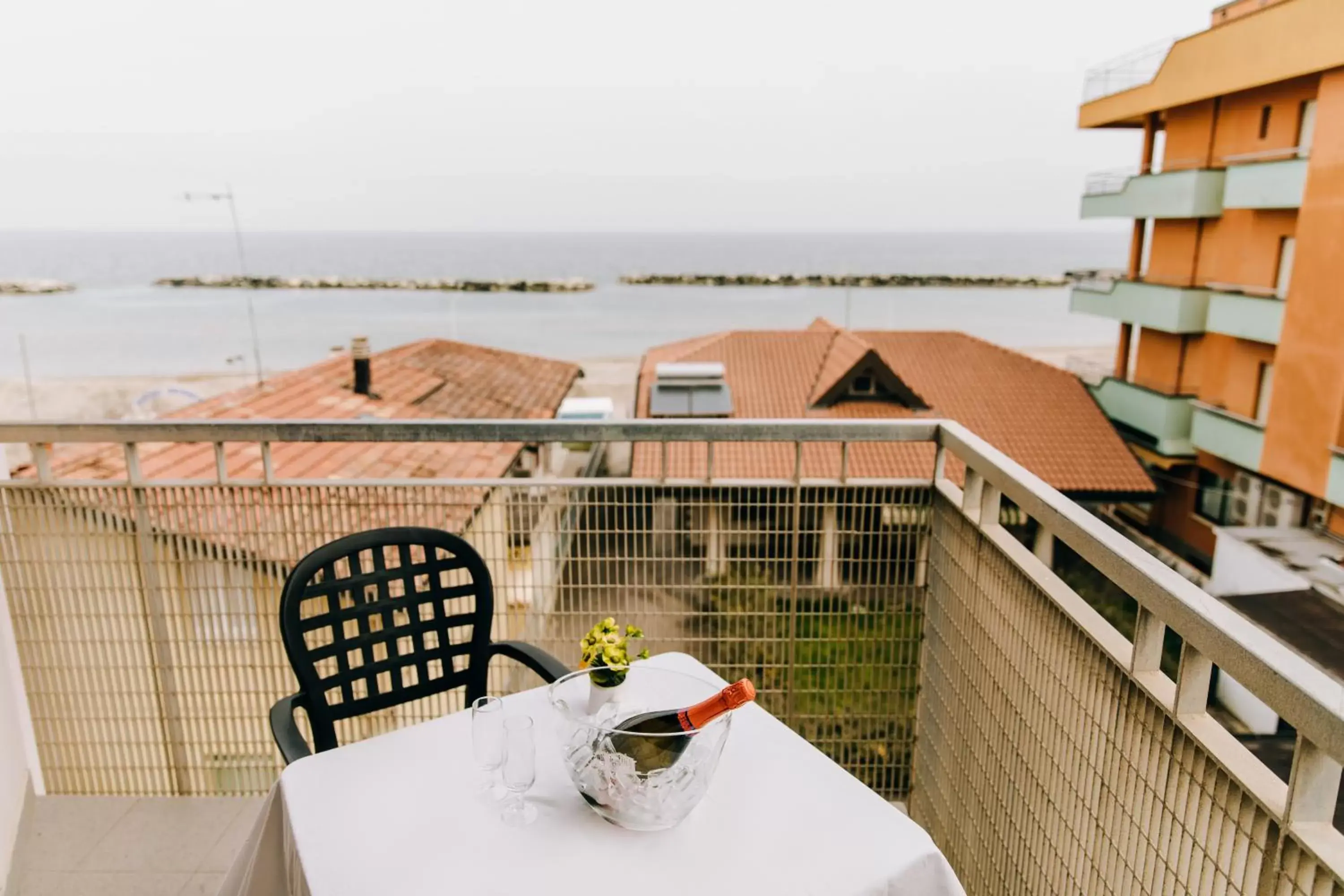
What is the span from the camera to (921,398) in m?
15.9

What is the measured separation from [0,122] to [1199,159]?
19.1 meters

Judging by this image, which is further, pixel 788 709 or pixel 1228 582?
pixel 1228 582

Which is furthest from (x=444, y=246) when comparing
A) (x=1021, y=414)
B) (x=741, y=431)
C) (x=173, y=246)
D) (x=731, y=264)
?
(x=741, y=431)

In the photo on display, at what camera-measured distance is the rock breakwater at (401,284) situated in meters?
86.6

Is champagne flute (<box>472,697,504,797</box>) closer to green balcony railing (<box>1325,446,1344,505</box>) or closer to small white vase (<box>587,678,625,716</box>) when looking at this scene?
small white vase (<box>587,678,625,716</box>)

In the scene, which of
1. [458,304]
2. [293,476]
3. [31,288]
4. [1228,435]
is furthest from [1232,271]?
[31,288]

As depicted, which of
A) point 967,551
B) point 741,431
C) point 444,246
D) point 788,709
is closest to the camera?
point 967,551

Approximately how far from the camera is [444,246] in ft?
510

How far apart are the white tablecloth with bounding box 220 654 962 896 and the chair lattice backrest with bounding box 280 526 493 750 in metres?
0.40

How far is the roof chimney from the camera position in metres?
11.5

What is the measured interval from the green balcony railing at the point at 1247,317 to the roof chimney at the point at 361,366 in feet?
50.4

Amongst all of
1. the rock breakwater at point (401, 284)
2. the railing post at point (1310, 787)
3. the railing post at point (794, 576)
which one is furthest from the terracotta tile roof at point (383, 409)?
the rock breakwater at point (401, 284)

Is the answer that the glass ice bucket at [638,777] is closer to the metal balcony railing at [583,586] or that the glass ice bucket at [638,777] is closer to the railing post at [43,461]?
the metal balcony railing at [583,586]

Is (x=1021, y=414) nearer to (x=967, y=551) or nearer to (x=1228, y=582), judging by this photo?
(x=1228, y=582)
